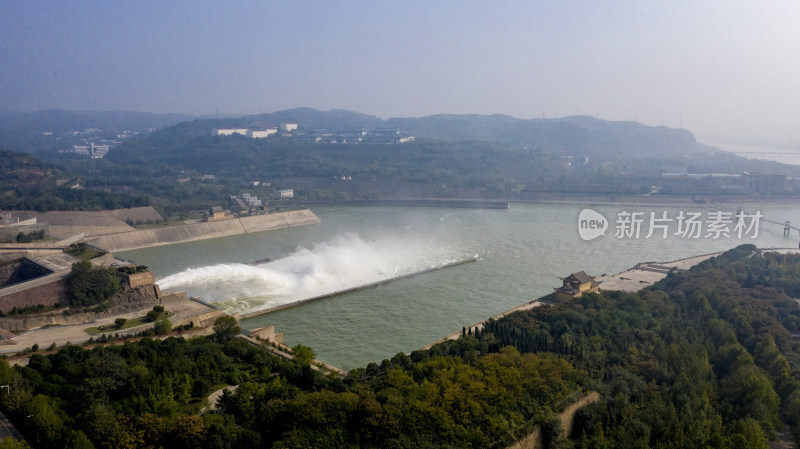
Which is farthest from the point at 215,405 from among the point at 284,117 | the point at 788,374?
the point at 284,117

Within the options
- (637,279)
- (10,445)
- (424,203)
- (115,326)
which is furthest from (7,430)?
(424,203)

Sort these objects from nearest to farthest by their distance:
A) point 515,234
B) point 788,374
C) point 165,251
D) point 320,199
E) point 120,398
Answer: point 120,398 < point 788,374 < point 165,251 < point 515,234 < point 320,199

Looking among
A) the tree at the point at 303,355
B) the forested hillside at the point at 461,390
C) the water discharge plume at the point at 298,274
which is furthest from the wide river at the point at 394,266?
the forested hillside at the point at 461,390

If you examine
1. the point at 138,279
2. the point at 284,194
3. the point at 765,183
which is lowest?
the point at 138,279

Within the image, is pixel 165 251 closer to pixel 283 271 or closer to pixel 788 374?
pixel 283 271

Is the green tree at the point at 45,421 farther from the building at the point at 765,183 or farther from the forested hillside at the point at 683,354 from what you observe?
the building at the point at 765,183

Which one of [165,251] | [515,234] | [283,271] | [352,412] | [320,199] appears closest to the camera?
[352,412]

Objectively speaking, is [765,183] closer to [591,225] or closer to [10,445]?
[591,225]
